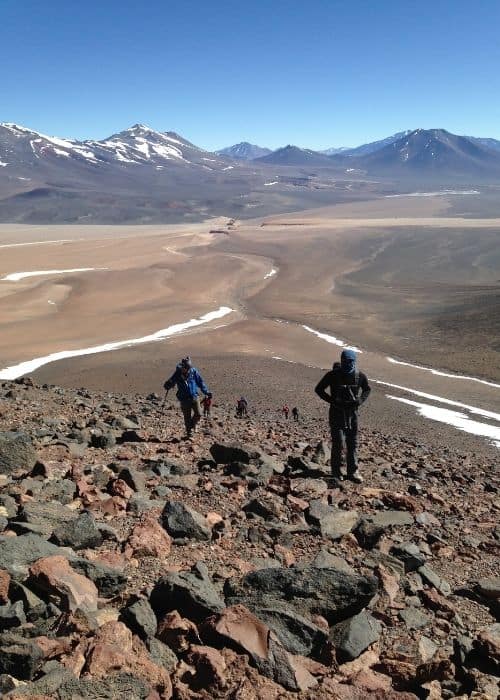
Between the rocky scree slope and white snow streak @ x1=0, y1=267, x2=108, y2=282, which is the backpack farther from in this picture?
white snow streak @ x1=0, y1=267, x2=108, y2=282

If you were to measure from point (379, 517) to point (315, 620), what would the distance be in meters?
2.69

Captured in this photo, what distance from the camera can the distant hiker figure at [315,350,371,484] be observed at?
8227 millimetres

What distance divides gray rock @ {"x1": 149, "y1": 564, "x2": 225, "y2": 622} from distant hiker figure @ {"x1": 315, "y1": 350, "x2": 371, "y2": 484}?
4.24 metres

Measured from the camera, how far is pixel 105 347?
32281mm

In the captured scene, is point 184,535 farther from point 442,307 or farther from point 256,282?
point 256,282

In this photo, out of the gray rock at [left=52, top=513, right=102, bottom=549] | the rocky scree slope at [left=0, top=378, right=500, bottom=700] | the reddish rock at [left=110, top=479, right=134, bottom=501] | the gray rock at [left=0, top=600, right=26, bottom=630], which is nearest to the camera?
the rocky scree slope at [left=0, top=378, right=500, bottom=700]

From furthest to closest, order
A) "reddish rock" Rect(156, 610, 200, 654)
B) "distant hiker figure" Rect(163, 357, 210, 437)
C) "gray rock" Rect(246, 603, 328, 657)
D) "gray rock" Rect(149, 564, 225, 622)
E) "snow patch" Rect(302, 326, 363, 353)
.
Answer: "snow patch" Rect(302, 326, 363, 353)
"distant hiker figure" Rect(163, 357, 210, 437)
"gray rock" Rect(149, 564, 225, 622)
"gray rock" Rect(246, 603, 328, 657)
"reddish rock" Rect(156, 610, 200, 654)

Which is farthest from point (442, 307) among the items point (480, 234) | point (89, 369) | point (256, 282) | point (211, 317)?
point (480, 234)

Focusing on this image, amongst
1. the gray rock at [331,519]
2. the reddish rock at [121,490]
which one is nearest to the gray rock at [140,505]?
the reddish rock at [121,490]

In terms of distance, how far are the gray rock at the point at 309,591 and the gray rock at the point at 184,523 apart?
40.6 inches

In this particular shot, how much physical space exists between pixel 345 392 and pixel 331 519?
2.31 m

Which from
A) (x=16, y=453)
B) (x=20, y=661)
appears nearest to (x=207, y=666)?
(x=20, y=661)

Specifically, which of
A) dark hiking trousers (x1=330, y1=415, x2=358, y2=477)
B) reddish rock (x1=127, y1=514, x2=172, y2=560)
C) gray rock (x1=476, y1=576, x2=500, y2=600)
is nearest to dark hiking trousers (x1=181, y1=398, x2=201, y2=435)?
dark hiking trousers (x1=330, y1=415, x2=358, y2=477)

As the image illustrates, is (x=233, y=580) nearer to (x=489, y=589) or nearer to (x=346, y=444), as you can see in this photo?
(x=489, y=589)
